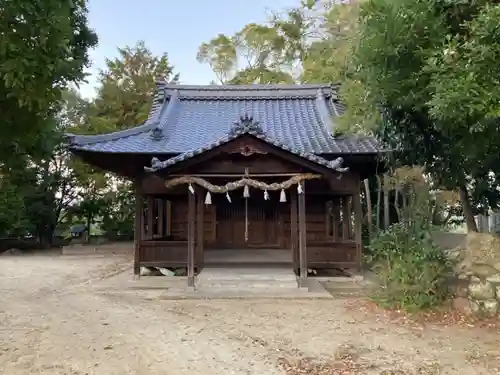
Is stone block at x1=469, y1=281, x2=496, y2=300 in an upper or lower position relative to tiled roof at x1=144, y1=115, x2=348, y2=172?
lower

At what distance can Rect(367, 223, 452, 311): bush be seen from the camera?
6566 mm

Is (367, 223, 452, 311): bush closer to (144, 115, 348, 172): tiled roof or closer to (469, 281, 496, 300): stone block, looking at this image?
(469, 281, 496, 300): stone block

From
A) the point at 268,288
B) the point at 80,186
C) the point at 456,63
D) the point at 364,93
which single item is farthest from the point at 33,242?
the point at 456,63

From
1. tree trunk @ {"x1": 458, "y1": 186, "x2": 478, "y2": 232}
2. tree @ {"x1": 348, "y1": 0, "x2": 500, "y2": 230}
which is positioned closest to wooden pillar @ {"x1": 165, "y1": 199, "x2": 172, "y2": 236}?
tree @ {"x1": 348, "y1": 0, "x2": 500, "y2": 230}

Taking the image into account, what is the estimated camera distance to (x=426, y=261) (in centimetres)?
670

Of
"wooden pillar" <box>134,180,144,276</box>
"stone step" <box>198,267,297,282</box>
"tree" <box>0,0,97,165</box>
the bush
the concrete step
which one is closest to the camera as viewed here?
"tree" <box>0,0,97,165</box>

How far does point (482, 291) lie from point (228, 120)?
8.26 metres

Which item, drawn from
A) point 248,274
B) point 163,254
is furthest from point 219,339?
point 163,254

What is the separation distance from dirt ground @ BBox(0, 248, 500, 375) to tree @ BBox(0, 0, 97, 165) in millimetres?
2444

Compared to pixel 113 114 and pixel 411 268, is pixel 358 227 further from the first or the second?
pixel 113 114

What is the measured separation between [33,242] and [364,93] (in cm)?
1870

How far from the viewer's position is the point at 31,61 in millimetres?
3709

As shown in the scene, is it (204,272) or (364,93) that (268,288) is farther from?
(364,93)

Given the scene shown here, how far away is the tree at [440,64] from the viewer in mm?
3985
